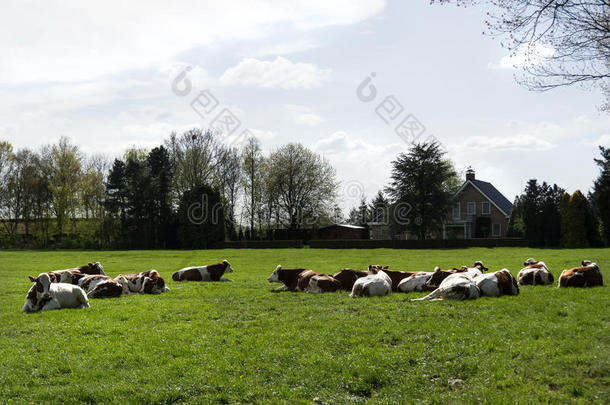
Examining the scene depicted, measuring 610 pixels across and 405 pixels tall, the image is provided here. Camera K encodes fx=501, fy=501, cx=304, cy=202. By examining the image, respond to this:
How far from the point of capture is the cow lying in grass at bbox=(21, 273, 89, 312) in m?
11.6

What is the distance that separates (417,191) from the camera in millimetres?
61375

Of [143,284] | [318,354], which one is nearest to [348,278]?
[143,284]

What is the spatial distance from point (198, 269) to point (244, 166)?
5347cm

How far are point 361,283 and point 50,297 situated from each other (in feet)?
24.9

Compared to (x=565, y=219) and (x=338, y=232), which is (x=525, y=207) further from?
(x=338, y=232)

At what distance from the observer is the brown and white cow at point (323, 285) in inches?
569

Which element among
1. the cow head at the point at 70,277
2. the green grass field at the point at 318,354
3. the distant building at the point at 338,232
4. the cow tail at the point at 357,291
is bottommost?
the green grass field at the point at 318,354

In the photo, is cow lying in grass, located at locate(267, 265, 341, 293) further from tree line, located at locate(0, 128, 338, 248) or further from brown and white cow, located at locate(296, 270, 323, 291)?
tree line, located at locate(0, 128, 338, 248)

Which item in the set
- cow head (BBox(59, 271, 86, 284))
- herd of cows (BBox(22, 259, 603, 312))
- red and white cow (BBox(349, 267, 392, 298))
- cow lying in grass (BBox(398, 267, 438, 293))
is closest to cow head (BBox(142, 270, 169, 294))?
herd of cows (BBox(22, 259, 603, 312))

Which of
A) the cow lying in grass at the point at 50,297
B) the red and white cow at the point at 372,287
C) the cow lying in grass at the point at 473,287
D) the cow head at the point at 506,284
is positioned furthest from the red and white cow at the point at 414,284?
the cow lying in grass at the point at 50,297

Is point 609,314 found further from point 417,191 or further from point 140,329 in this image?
point 417,191

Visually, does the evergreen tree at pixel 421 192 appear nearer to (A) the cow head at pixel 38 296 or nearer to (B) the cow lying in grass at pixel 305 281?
(B) the cow lying in grass at pixel 305 281

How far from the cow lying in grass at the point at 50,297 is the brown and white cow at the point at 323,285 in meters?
6.04

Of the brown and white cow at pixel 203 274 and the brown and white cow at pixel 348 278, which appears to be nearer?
the brown and white cow at pixel 348 278
